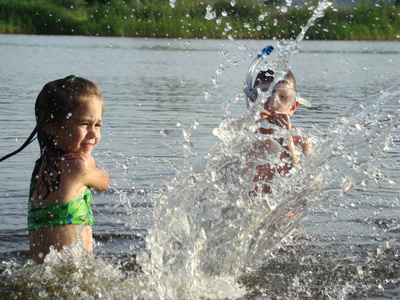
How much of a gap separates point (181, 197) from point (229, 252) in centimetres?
53

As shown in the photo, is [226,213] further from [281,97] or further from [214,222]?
[281,97]

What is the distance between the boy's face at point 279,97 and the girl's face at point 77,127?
1.74 metres

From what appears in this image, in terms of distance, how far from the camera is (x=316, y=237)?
505 cm

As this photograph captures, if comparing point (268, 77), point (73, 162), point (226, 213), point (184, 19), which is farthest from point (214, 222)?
point (184, 19)

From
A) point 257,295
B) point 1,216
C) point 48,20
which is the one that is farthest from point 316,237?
point 48,20

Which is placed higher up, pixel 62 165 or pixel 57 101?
pixel 57 101

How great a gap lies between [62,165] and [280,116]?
2.12 meters

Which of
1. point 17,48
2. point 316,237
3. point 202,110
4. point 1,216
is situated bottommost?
point 17,48

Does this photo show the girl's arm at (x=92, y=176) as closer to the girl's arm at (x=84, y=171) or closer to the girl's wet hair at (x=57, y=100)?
the girl's arm at (x=84, y=171)

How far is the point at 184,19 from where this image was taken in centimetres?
3017

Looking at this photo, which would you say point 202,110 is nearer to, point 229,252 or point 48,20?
point 229,252

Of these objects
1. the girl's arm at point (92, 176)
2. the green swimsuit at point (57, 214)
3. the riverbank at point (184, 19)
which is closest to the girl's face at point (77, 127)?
the girl's arm at point (92, 176)

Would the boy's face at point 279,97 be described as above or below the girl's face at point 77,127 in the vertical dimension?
below

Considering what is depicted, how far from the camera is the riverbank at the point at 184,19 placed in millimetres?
26141
